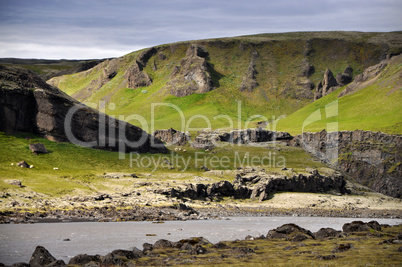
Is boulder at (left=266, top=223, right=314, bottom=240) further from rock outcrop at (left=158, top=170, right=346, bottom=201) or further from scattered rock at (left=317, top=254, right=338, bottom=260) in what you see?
rock outcrop at (left=158, top=170, right=346, bottom=201)

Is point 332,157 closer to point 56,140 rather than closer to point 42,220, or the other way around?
point 56,140

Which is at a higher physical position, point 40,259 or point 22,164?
point 22,164

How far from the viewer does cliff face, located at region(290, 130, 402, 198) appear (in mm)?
141250

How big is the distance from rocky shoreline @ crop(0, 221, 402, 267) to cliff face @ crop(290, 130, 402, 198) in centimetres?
9367

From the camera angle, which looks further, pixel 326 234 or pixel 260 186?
pixel 260 186

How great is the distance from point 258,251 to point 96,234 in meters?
20.5

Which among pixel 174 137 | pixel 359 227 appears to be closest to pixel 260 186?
pixel 359 227

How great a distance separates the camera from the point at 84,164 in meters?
110

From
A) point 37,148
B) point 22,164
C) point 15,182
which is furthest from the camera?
point 37,148

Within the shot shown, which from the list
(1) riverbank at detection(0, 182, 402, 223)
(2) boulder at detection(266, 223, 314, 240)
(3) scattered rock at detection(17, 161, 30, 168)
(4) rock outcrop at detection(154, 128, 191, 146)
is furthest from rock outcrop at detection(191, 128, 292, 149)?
(2) boulder at detection(266, 223, 314, 240)

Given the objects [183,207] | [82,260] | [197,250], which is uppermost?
[82,260]

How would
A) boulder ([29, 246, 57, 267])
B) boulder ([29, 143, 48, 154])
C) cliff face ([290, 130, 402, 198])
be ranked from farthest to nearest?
1. cliff face ([290, 130, 402, 198])
2. boulder ([29, 143, 48, 154])
3. boulder ([29, 246, 57, 267])

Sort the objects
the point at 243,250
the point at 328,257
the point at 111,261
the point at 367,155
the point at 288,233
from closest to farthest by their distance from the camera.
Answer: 1. the point at 111,261
2. the point at 328,257
3. the point at 243,250
4. the point at 288,233
5. the point at 367,155

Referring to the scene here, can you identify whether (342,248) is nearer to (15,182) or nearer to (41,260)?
(41,260)
